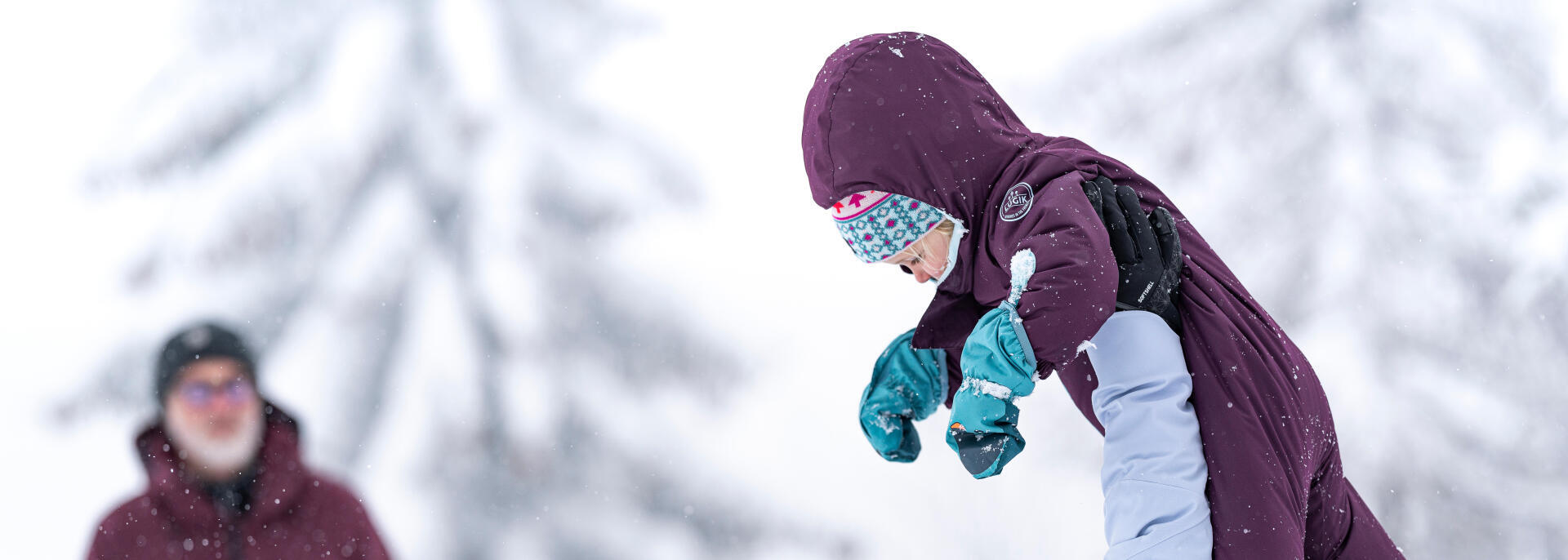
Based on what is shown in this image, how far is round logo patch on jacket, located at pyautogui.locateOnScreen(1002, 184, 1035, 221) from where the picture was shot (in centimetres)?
85

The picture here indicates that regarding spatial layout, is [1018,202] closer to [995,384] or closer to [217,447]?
[995,384]

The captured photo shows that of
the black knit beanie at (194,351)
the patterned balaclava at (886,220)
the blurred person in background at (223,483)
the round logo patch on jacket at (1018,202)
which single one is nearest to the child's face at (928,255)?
the patterned balaclava at (886,220)

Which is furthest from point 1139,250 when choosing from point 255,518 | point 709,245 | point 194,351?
point 709,245

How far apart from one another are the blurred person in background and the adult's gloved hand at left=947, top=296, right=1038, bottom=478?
1208 millimetres

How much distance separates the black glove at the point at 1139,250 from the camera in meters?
0.84

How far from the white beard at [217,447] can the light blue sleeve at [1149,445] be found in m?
1.37

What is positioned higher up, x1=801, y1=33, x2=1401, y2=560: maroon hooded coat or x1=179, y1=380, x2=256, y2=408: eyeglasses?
x1=801, y1=33, x2=1401, y2=560: maroon hooded coat

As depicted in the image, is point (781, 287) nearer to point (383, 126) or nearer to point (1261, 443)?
point (383, 126)

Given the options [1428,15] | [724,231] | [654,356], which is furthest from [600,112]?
[1428,15]

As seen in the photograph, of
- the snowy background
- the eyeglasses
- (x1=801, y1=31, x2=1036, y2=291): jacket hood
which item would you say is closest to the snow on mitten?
(x1=801, y1=31, x2=1036, y2=291): jacket hood

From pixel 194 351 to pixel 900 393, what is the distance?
1.20 metres

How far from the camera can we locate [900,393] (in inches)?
47.4

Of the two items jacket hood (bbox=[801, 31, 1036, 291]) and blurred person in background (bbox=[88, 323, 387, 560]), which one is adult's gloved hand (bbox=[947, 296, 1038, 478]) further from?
blurred person in background (bbox=[88, 323, 387, 560])

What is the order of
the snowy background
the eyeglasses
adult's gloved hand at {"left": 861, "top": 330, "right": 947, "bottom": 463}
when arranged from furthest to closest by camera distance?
the snowy background → the eyeglasses → adult's gloved hand at {"left": 861, "top": 330, "right": 947, "bottom": 463}
